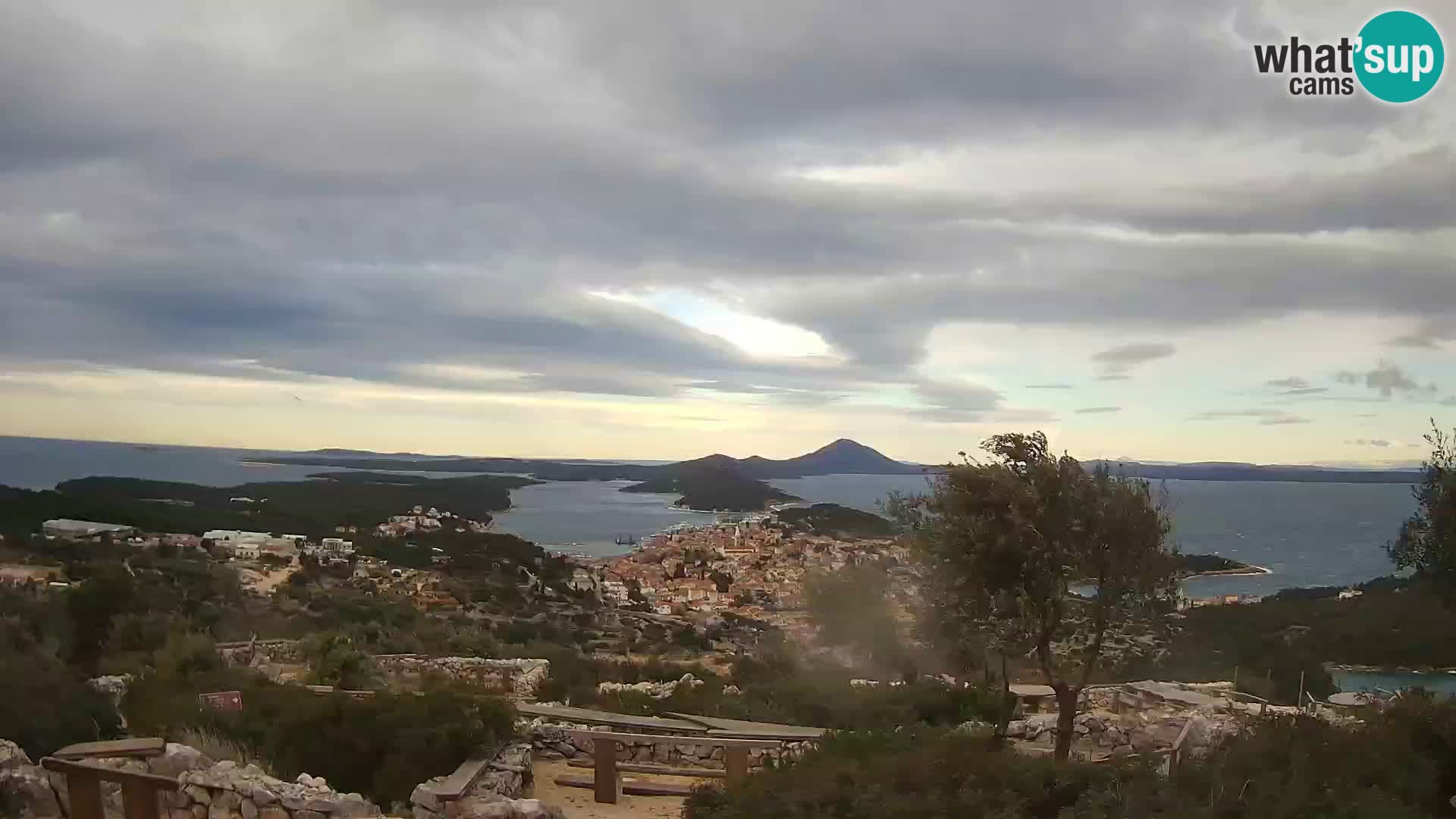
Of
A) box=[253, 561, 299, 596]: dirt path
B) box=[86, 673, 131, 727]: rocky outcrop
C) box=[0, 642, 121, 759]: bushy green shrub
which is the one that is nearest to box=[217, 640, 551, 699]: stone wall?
box=[86, 673, 131, 727]: rocky outcrop

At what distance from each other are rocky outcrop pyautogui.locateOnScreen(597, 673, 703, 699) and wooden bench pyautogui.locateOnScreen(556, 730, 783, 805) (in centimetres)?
300

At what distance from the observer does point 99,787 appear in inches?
267

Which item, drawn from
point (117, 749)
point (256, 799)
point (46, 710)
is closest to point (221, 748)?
point (117, 749)

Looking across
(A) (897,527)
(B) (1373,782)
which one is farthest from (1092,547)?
(A) (897,527)

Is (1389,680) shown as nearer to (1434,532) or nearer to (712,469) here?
(1434,532)

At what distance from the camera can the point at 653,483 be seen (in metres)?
59.1

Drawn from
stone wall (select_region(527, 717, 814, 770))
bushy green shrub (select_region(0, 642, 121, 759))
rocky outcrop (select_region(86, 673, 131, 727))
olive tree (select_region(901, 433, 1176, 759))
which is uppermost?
olive tree (select_region(901, 433, 1176, 759))

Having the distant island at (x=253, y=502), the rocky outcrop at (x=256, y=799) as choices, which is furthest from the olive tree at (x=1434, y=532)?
the distant island at (x=253, y=502)

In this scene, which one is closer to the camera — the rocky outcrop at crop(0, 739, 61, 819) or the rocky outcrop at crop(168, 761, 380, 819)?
the rocky outcrop at crop(168, 761, 380, 819)

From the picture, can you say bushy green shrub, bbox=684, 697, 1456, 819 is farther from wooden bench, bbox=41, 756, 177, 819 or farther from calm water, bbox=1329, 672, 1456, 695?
calm water, bbox=1329, 672, 1456, 695

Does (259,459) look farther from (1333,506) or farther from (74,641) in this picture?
(1333,506)

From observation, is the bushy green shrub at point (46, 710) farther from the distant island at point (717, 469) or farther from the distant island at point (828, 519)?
the distant island at point (717, 469)

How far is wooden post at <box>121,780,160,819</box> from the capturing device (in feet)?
21.1

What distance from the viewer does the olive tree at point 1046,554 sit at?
297 inches
